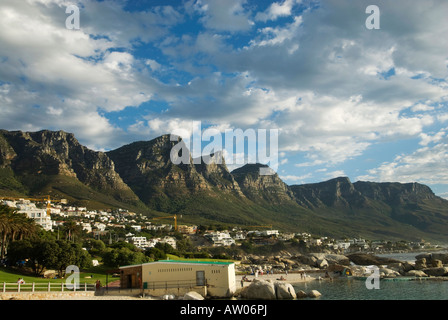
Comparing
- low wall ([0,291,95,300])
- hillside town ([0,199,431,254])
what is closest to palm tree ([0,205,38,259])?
low wall ([0,291,95,300])

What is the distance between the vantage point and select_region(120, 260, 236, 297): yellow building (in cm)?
3356

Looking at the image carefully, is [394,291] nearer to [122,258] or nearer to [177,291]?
[177,291]

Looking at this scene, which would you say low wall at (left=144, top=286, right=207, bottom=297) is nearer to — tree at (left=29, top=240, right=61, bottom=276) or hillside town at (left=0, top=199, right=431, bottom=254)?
tree at (left=29, top=240, right=61, bottom=276)

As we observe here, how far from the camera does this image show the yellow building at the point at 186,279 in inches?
1321

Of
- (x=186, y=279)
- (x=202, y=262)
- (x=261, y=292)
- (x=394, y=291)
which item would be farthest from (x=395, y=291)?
(x=186, y=279)

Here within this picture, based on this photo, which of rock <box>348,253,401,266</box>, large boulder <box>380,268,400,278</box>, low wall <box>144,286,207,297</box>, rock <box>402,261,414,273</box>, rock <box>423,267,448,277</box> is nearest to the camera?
low wall <box>144,286,207,297</box>

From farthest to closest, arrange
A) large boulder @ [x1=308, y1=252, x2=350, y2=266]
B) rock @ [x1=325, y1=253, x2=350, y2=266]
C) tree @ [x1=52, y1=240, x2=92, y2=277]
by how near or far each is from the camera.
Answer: large boulder @ [x1=308, y1=252, x2=350, y2=266], rock @ [x1=325, y1=253, x2=350, y2=266], tree @ [x1=52, y1=240, x2=92, y2=277]

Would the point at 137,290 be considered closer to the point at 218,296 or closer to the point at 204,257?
the point at 218,296

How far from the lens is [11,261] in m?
43.0

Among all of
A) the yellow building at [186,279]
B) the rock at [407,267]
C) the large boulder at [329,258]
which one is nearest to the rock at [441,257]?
the rock at [407,267]

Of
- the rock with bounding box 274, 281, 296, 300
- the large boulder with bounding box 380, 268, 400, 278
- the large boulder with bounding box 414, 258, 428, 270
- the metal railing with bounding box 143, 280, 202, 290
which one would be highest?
the metal railing with bounding box 143, 280, 202, 290

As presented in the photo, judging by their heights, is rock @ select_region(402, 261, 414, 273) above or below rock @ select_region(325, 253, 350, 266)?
above

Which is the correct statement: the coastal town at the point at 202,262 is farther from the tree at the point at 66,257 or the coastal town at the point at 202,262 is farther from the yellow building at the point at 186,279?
the tree at the point at 66,257
